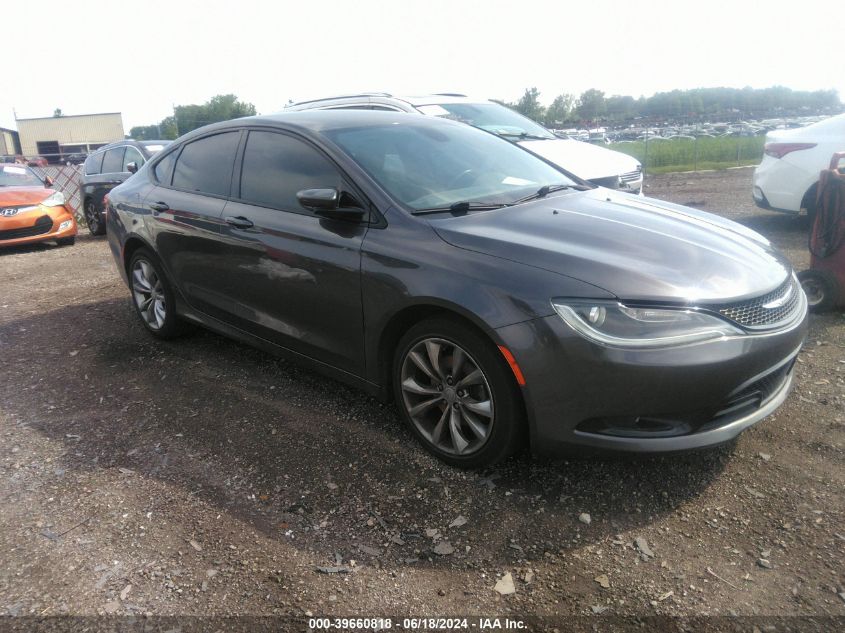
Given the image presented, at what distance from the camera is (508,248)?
2.91 m

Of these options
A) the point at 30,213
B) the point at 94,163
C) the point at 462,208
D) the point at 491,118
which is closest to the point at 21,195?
the point at 30,213

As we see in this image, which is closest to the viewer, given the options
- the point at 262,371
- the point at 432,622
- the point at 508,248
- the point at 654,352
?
the point at 432,622

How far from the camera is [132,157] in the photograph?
11391mm

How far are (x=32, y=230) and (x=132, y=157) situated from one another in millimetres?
2043

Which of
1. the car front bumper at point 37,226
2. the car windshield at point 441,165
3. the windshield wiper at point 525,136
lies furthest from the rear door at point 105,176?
the car windshield at point 441,165

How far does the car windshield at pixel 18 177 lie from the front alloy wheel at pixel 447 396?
10.9 meters

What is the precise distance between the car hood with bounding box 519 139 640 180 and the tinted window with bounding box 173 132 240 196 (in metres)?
3.84

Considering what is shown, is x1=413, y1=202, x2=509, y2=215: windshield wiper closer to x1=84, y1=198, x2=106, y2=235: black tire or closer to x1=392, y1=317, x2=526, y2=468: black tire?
x1=392, y1=317, x2=526, y2=468: black tire

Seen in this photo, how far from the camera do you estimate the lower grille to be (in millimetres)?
10312

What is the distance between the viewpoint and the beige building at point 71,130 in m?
72.2

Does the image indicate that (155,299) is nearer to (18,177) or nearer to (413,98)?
(413,98)

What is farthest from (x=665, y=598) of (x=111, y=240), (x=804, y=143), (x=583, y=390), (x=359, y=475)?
(x=804, y=143)

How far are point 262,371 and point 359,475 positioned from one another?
1659mm

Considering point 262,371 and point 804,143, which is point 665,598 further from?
point 804,143
